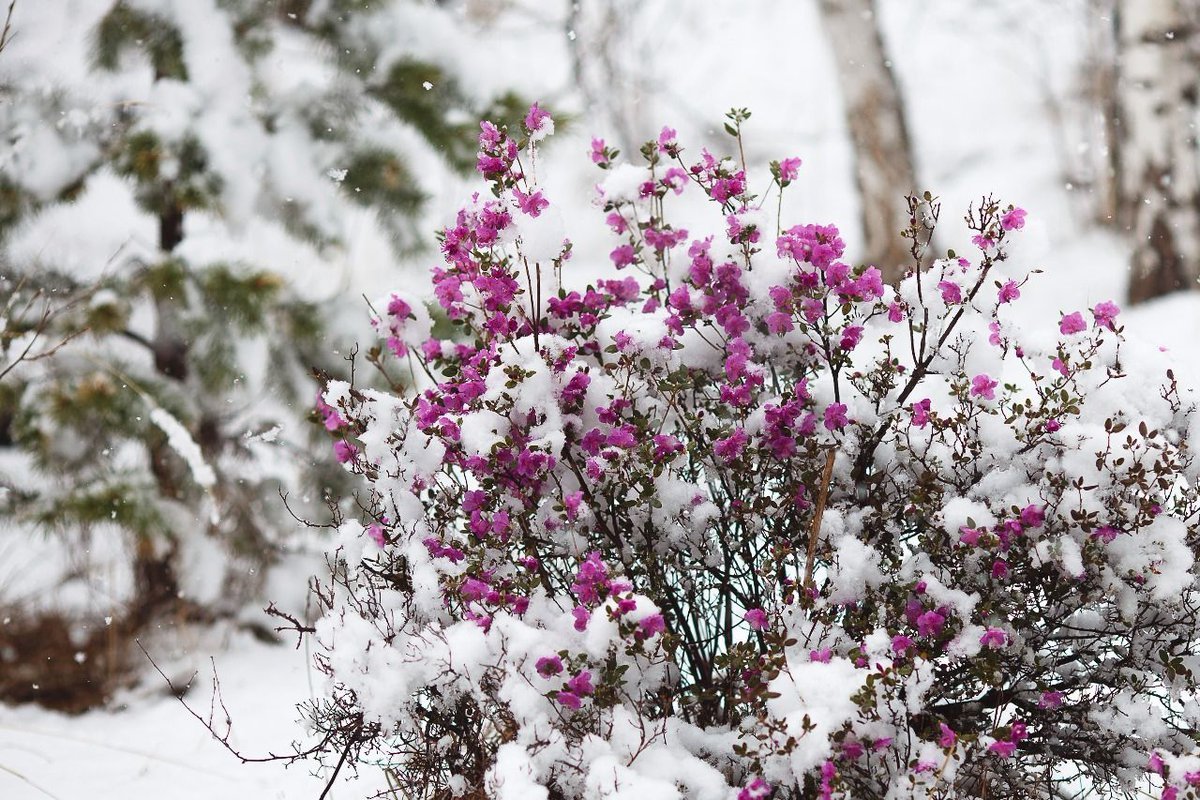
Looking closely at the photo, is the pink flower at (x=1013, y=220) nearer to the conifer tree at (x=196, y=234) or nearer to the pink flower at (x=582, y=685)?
the pink flower at (x=582, y=685)

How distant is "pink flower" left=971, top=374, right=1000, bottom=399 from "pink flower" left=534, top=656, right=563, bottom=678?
2.70 feet

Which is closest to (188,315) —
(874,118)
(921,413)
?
(921,413)

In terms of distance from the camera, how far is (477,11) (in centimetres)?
877

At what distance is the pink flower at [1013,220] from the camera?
1.54 m

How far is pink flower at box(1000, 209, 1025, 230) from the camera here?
1.54 m

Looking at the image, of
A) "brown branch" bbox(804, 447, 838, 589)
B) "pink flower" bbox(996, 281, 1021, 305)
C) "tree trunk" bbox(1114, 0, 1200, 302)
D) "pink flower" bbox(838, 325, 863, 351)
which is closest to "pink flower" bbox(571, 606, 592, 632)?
"brown branch" bbox(804, 447, 838, 589)

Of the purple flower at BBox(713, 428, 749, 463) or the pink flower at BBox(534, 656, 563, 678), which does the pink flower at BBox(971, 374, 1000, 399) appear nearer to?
the purple flower at BBox(713, 428, 749, 463)

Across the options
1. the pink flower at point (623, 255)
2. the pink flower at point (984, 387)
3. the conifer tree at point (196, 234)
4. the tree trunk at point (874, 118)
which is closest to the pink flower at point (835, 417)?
the pink flower at point (984, 387)

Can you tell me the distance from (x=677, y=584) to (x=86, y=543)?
301 centimetres

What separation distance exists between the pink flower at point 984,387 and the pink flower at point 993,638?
39 centimetres

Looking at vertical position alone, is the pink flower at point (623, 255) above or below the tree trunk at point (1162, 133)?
below

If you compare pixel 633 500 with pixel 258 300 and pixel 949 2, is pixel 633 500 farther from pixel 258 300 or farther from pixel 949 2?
pixel 949 2

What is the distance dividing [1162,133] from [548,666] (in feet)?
17.1

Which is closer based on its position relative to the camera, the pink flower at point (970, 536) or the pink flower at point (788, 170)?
the pink flower at point (970, 536)
